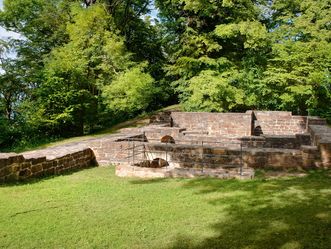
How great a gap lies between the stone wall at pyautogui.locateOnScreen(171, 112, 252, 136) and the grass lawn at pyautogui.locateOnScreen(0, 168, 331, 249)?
8351 millimetres

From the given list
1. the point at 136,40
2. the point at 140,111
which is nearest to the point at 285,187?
the point at 140,111

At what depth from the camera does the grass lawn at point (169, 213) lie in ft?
16.2

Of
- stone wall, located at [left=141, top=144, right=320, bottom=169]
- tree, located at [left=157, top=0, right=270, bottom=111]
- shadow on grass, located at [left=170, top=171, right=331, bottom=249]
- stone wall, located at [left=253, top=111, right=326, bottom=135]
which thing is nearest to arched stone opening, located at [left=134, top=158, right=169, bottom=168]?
stone wall, located at [left=141, top=144, right=320, bottom=169]

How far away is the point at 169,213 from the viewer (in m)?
6.10

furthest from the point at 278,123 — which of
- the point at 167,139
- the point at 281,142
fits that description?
the point at 167,139

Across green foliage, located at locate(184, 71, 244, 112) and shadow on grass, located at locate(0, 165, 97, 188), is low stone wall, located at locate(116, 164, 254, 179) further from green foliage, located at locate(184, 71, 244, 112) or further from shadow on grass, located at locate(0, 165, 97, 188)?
green foliage, located at locate(184, 71, 244, 112)

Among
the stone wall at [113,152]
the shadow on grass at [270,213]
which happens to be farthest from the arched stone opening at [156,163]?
the shadow on grass at [270,213]

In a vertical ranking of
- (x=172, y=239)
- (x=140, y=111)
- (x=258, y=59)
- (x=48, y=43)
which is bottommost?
(x=172, y=239)

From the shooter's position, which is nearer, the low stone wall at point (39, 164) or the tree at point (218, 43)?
the low stone wall at point (39, 164)

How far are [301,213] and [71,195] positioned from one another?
14.9 feet

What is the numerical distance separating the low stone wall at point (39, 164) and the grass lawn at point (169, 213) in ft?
1.54

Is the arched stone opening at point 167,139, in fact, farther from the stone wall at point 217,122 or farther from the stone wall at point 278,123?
the stone wall at point 278,123

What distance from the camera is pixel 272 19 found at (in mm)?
23906

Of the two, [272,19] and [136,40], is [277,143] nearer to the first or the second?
[272,19]
